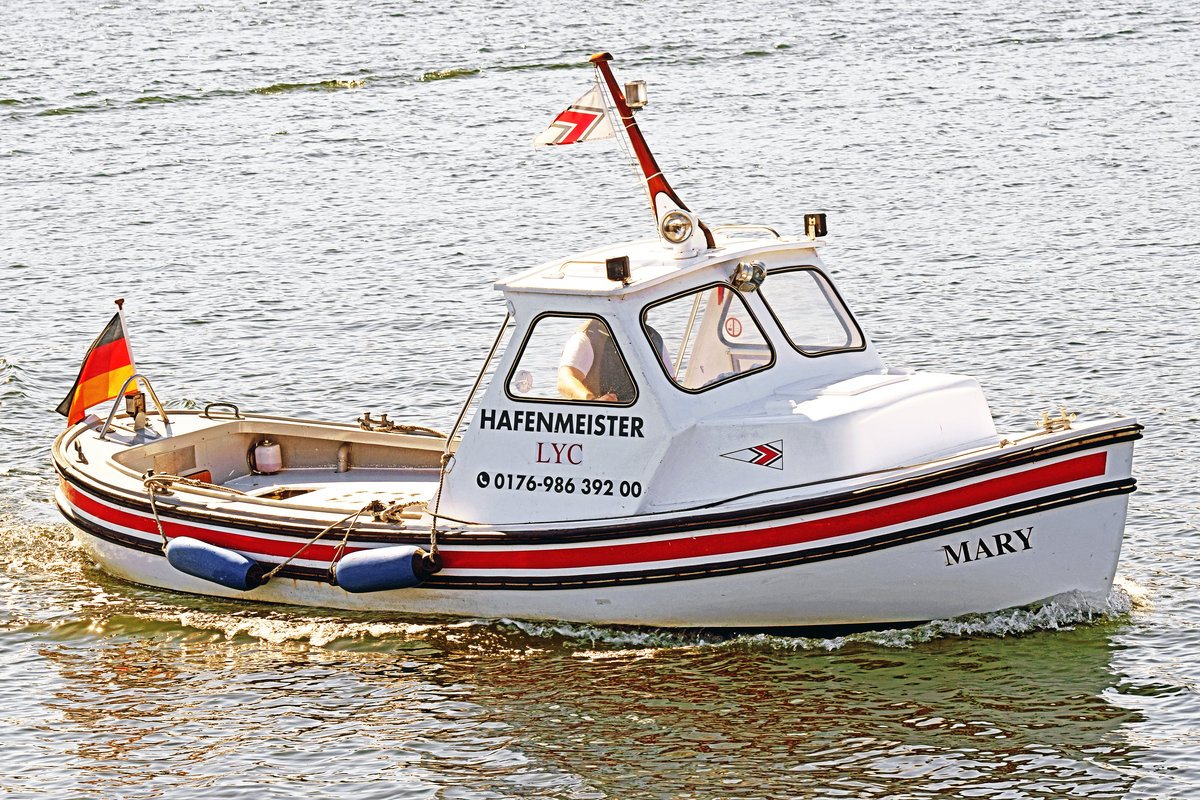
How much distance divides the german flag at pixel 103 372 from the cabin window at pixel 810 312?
551 cm

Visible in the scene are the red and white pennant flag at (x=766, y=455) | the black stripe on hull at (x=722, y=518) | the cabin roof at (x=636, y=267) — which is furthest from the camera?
the cabin roof at (x=636, y=267)

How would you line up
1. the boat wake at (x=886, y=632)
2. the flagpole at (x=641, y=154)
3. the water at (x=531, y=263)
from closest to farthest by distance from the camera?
the water at (x=531, y=263), the boat wake at (x=886, y=632), the flagpole at (x=641, y=154)

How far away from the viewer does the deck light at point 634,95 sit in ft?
37.0

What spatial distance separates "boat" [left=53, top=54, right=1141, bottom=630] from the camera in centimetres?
1043

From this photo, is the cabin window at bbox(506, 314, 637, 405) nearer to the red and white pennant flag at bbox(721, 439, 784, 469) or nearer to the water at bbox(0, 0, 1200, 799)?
the red and white pennant flag at bbox(721, 439, 784, 469)

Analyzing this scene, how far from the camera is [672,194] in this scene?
37.7ft

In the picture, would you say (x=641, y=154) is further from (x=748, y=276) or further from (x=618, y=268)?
(x=748, y=276)

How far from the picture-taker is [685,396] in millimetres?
11008

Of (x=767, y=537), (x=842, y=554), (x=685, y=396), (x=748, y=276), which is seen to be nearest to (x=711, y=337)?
(x=748, y=276)

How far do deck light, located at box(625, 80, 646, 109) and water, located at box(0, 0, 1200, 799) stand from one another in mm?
3621

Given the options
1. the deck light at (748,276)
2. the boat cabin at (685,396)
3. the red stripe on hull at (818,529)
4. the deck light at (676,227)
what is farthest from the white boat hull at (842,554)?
the deck light at (676,227)

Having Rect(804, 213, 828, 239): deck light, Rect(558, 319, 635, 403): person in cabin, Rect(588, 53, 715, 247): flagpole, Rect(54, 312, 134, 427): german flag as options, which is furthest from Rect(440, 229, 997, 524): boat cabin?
Rect(54, 312, 134, 427): german flag

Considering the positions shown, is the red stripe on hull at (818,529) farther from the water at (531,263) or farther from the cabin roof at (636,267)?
the cabin roof at (636,267)

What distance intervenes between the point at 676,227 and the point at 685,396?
124cm
